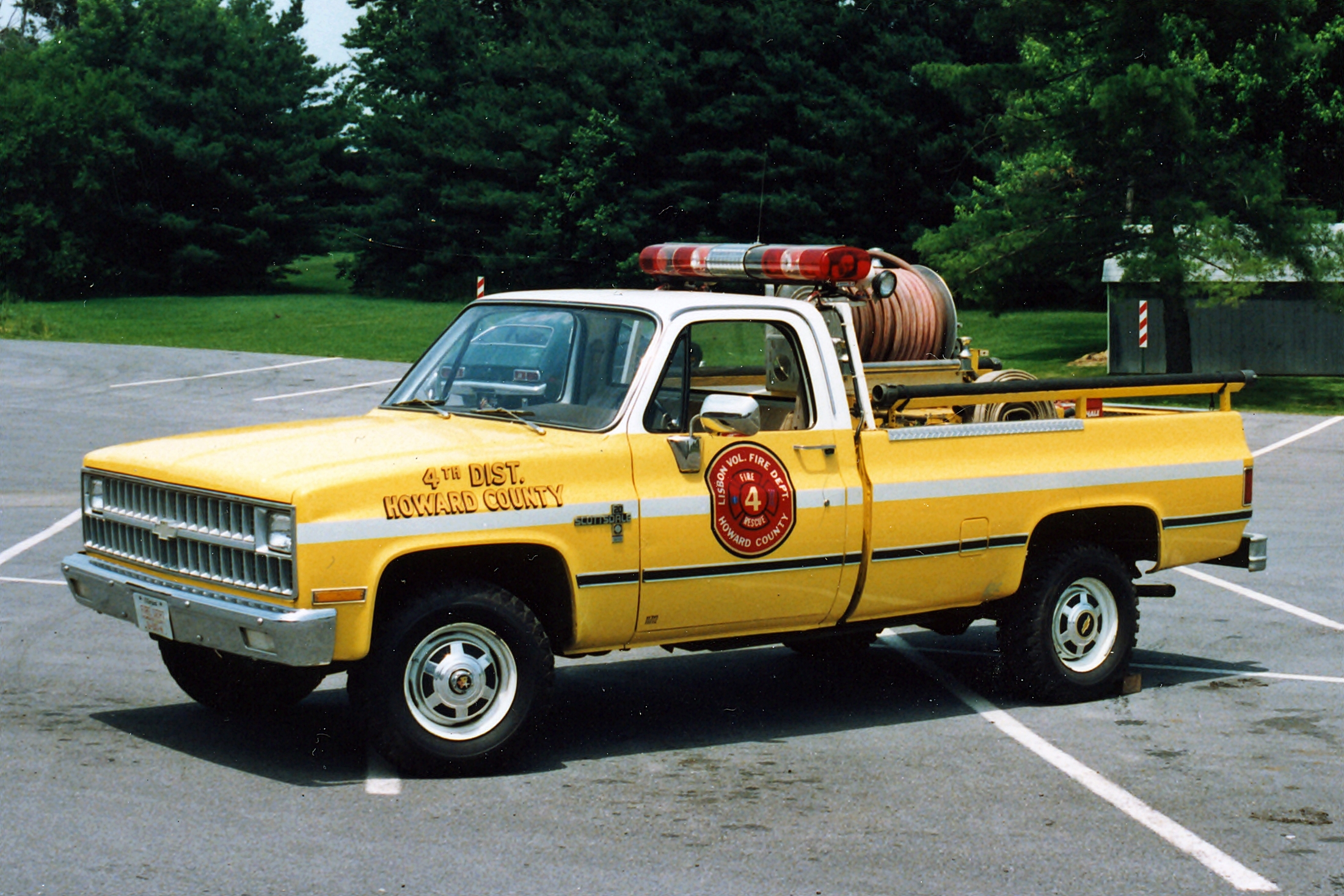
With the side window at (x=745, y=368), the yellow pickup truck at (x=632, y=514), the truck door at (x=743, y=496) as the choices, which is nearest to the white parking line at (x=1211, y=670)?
the yellow pickup truck at (x=632, y=514)

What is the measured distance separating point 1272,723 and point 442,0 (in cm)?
6955

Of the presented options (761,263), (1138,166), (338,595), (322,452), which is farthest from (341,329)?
(338,595)

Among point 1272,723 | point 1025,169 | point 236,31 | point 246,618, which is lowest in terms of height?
point 1272,723

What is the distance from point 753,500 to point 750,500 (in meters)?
0.02

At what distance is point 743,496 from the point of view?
748cm

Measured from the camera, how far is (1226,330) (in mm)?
38125

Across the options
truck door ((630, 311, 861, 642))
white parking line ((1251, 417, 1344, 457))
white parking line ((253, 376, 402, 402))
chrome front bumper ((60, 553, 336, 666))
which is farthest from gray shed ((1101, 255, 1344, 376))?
chrome front bumper ((60, 553, 336, 666))

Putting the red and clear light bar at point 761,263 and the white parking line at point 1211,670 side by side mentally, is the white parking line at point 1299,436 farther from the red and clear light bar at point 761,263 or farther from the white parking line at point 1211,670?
the red and clear light bar at point 761,263

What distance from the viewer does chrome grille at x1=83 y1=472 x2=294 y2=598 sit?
660 centimetres

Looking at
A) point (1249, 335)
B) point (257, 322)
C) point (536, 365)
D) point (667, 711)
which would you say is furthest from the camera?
point (257, 322)

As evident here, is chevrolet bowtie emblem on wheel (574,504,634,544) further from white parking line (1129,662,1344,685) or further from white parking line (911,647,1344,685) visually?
white parking line (1129,662,1344,685)

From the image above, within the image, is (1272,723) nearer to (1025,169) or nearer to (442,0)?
(1025,169)

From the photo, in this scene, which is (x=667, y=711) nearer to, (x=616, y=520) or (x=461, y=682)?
(x=616, y=520)

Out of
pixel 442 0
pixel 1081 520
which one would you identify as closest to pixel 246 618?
pixel 1081 520
